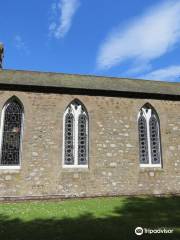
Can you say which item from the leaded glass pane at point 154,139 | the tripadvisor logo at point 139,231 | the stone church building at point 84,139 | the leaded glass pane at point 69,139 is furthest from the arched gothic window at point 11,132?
the tripadvisor logo at point 139,231

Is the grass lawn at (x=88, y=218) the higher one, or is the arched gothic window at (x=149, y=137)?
the arched gothic window at (x=149, y=137)

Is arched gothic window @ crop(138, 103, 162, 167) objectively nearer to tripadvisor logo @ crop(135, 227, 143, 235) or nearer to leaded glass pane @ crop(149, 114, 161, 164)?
leaded glass pane @ crop(149, 114, 161, 164)

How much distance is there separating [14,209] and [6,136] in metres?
4.55

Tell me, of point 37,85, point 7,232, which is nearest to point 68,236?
point 7,232

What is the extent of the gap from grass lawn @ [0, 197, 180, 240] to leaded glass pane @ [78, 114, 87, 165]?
245 centimetres

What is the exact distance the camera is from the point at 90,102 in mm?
16578

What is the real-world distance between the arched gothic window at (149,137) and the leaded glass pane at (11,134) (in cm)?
744

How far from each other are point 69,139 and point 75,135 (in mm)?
429

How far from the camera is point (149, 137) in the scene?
17.0 metres

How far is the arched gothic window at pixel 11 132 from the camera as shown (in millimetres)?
15008

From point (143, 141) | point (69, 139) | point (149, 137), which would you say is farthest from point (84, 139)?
point (149, 137)
